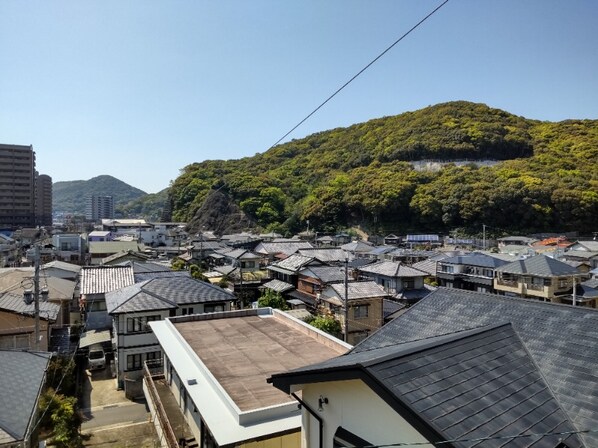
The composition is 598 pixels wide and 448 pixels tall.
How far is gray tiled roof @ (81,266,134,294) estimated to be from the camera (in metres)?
24.8

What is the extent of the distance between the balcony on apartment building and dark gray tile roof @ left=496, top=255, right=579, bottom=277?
28.9m

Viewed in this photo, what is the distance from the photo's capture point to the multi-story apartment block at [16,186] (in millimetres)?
93875

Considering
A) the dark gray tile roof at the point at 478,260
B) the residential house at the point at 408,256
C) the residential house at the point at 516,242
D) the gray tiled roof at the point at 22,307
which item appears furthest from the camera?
the residential house at the point at 516,242

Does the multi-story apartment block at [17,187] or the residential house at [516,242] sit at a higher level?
the multi-story apartment block at [17,187]

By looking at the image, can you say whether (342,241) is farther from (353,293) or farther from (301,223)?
(353,293)

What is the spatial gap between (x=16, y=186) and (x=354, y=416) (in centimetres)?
11419

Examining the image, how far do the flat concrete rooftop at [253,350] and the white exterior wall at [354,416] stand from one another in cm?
302

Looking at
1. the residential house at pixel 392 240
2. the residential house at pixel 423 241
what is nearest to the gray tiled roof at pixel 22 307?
the residential house at pixel 423 241

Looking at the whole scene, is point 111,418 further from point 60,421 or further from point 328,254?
point 328,254

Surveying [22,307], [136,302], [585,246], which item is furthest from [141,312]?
[585,246]

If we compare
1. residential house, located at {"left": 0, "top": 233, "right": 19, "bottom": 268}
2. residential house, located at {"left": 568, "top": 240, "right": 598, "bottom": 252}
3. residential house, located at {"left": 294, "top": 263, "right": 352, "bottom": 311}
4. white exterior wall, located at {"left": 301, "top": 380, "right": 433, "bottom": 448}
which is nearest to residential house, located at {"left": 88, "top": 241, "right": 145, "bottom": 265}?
residential house, located at {"left": 0, "top": 233, "right": 19, "bottom": 268}

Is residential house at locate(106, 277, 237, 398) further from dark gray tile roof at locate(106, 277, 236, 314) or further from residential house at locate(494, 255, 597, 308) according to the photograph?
residential house at locate(494, 255, 597, 308)

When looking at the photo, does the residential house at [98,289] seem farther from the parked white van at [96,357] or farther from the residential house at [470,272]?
the residential house at [470,272]

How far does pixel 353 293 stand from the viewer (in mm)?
23797
